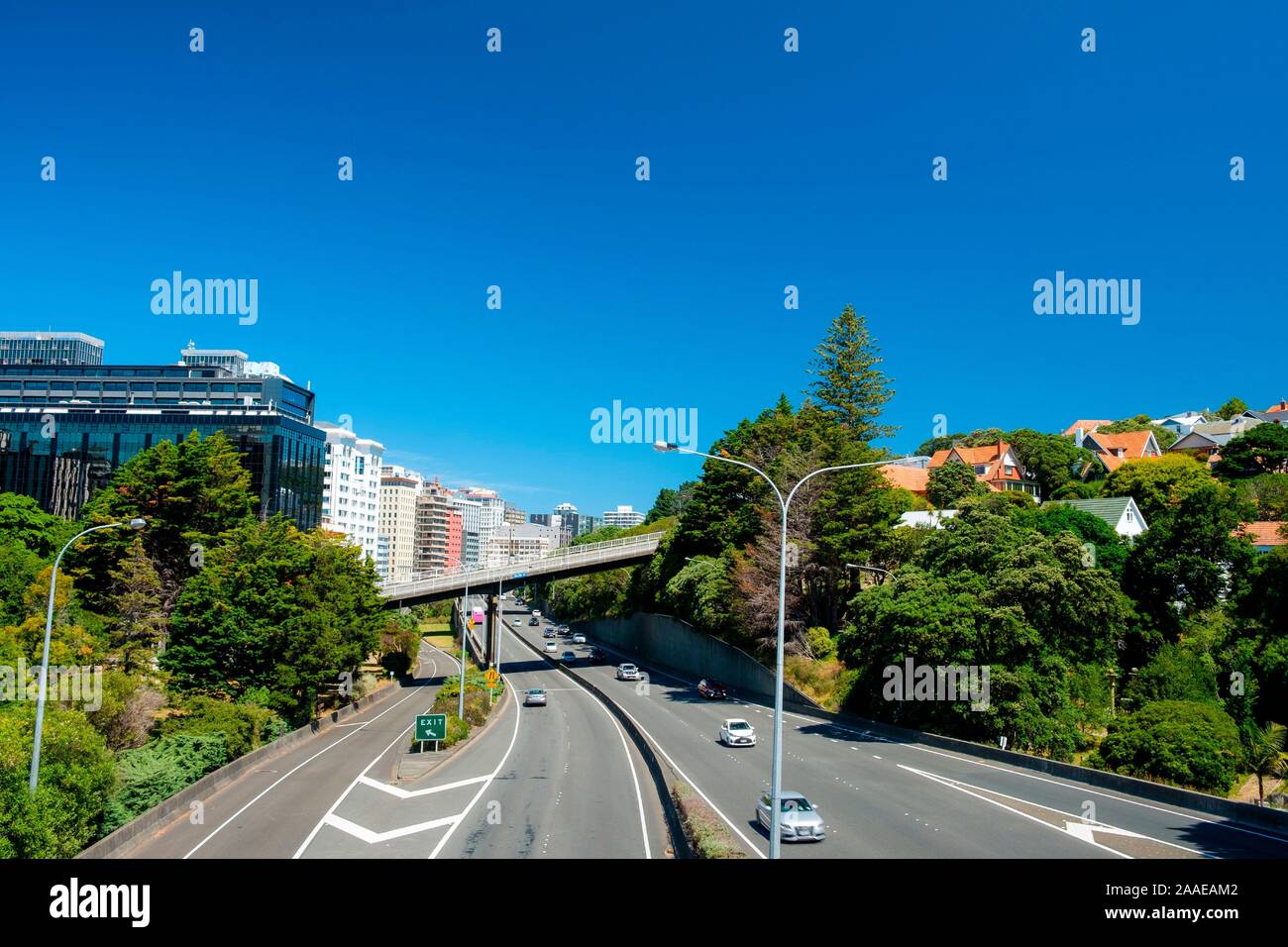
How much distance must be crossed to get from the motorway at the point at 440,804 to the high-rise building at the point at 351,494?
133 metres

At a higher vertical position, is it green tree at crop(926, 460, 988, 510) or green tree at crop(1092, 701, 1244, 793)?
green tree at crop(926, 460, 988, 510)

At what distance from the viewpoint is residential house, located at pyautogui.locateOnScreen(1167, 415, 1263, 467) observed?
97.9 metres

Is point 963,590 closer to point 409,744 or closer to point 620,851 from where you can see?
point 620,851

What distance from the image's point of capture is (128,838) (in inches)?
895

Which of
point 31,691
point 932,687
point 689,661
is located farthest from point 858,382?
point 31,691

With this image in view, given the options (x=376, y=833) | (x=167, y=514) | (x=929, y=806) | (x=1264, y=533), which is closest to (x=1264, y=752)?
(x=929, y=806)

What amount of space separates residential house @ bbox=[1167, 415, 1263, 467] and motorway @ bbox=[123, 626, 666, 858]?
3236 inches

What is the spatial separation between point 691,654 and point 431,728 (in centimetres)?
3872

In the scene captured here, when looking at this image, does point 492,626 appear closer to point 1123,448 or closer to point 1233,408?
point 1123,448

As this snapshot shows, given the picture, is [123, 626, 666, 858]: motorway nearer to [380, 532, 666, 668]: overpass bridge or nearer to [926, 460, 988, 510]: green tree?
[380, 532, 666, 668]: overpass bridge

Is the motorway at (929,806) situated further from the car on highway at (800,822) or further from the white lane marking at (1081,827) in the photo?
the car on highway at (800,822)

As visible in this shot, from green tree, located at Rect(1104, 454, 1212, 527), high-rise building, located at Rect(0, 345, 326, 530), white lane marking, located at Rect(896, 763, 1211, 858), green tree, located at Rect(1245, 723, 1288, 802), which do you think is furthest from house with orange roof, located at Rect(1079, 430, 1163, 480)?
high-rise building, located at Rect(0, 345, 326, 530)
